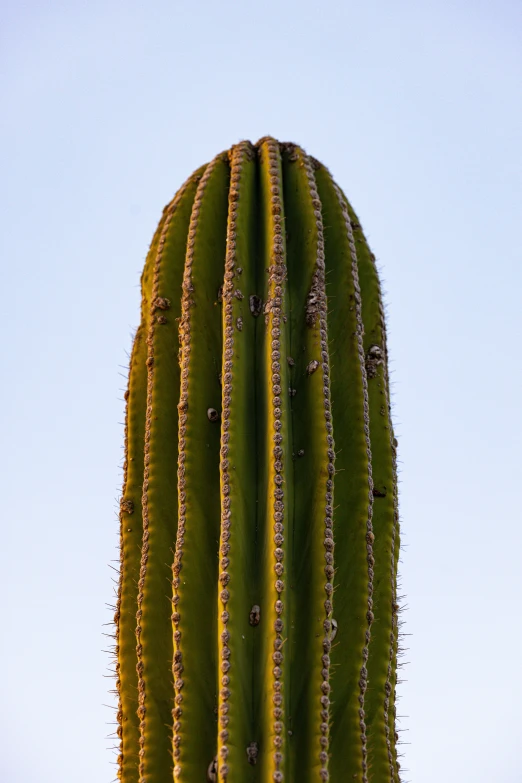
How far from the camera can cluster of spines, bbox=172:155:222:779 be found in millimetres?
2777

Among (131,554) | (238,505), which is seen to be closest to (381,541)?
(238,505)

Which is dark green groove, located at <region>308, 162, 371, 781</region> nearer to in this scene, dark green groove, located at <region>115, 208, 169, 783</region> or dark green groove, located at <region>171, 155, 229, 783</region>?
dark green groove, located at <region>171, 155, 229, 783</region>

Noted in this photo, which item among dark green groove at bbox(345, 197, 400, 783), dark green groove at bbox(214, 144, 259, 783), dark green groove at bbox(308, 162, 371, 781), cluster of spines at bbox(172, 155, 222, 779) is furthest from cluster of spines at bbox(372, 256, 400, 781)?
cluster of spines at bbox(172, 155, 222, 779)

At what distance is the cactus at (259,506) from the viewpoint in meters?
2.77

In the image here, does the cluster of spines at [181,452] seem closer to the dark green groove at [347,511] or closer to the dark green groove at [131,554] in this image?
the dark green groove at [131,554]

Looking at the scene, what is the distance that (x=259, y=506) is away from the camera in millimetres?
3043

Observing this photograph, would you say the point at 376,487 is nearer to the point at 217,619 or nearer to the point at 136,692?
the point at 217,619

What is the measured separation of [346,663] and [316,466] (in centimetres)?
71

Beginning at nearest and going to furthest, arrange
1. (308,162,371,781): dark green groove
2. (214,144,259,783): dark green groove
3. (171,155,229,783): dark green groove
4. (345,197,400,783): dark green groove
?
(214,144,259,783): dark green groove
(171,155,229,783): dark green groove
(308,162,371,781): dark green groove
(345,197,400,783): dark green groove

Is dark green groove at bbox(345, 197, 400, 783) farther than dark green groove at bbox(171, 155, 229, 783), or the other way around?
dark green groove at bbox(345, 197, 400, 783)

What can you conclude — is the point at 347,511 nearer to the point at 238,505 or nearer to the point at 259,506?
the point at 259,506

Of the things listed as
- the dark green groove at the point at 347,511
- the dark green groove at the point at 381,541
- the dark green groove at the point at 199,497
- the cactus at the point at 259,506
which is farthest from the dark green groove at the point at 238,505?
the dark green groove at the point at 381,541

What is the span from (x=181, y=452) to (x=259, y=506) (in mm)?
371

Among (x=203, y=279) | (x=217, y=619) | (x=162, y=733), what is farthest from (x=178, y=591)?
(x=203, y=279)
